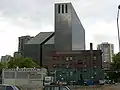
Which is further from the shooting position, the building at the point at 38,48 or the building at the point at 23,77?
the building at the point at 38,48

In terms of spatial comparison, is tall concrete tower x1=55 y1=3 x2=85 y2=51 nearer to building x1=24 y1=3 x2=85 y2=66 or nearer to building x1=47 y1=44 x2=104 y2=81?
building x1=24 y1=3 x2=85 y2=66

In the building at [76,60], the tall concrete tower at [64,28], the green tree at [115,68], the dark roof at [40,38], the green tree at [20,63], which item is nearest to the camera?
the green tree at [20,63]

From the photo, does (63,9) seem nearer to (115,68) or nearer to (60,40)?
(60,40)

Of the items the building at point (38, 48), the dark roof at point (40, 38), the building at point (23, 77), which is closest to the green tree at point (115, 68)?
the building at point (38, 48)

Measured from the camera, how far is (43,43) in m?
169

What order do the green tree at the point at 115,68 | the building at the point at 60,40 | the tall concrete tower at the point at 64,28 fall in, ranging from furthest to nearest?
the building at the point at 60,40 → the tall concrete tower at the point at 64,28 → the green tree at the point at 115,68

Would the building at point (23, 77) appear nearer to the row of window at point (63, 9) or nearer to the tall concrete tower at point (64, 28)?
the tall concrete tower at point (64, 28)

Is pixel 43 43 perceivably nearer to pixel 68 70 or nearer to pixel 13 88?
pixel 68 70

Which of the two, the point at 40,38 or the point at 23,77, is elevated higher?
the point at 40,38

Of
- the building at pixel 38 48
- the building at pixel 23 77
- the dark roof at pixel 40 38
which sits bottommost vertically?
the building at pixel 23 77

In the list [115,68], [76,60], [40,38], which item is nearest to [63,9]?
[76,60]

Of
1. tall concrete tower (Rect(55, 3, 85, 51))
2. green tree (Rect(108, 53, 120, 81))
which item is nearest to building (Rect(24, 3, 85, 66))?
Result: tall concrete tower (Rect(55, 3, 85, 51))

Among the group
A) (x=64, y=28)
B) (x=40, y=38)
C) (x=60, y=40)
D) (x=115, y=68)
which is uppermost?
(x=64, y=28)

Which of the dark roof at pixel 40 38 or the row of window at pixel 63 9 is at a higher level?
the row of window at pixel 63 9
